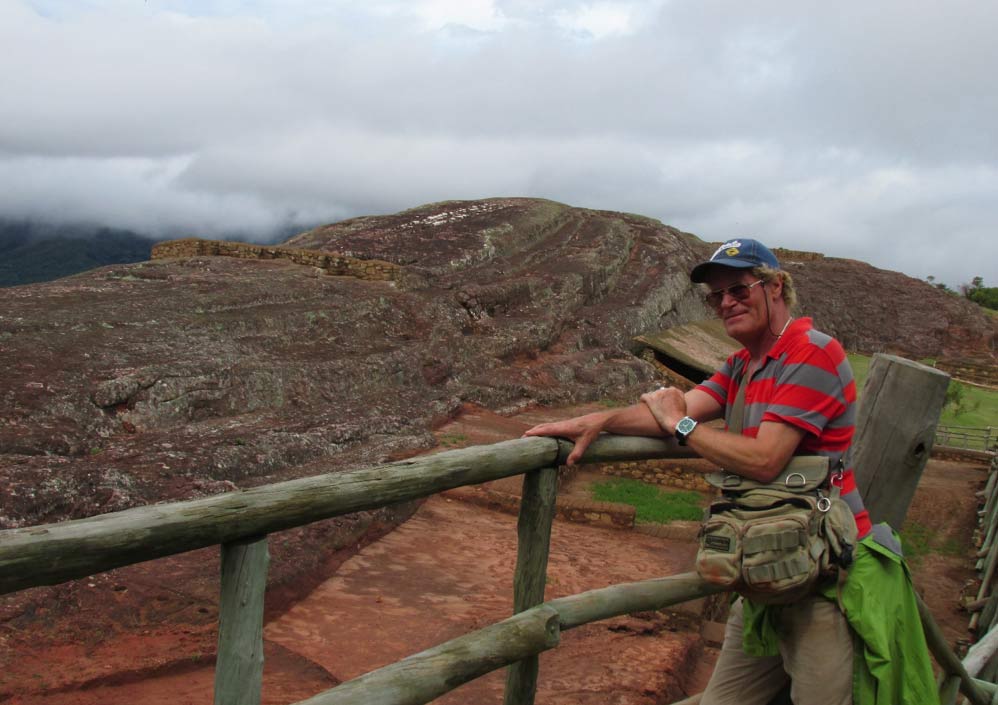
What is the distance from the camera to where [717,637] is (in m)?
7.64

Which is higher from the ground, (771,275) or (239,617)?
(771,275)

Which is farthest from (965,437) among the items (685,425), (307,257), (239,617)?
(239,617)

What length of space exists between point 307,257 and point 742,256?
20021 mm

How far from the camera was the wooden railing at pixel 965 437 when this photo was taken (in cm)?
2355

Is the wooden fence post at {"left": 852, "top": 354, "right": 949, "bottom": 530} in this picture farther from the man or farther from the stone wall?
the stone wall

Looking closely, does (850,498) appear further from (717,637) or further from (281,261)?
(281,261)

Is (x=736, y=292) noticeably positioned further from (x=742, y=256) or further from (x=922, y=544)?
(x=922, y=544)

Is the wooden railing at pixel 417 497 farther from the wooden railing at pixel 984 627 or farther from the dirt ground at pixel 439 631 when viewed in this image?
the dirt ground at pixel 439 631

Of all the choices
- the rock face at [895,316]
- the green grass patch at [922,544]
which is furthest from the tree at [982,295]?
the green grass patch at [922,544]

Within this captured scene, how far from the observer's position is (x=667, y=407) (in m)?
3.39

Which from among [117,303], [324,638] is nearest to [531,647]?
[324,638]

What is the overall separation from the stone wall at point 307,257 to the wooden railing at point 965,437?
1666 centimetres

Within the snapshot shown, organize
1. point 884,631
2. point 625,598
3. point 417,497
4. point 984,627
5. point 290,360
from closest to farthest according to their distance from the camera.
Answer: point 417,497
point 884,631
point 625,598
point 984,627
point 290,360

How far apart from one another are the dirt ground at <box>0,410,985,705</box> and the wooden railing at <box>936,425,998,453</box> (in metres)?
14.3
